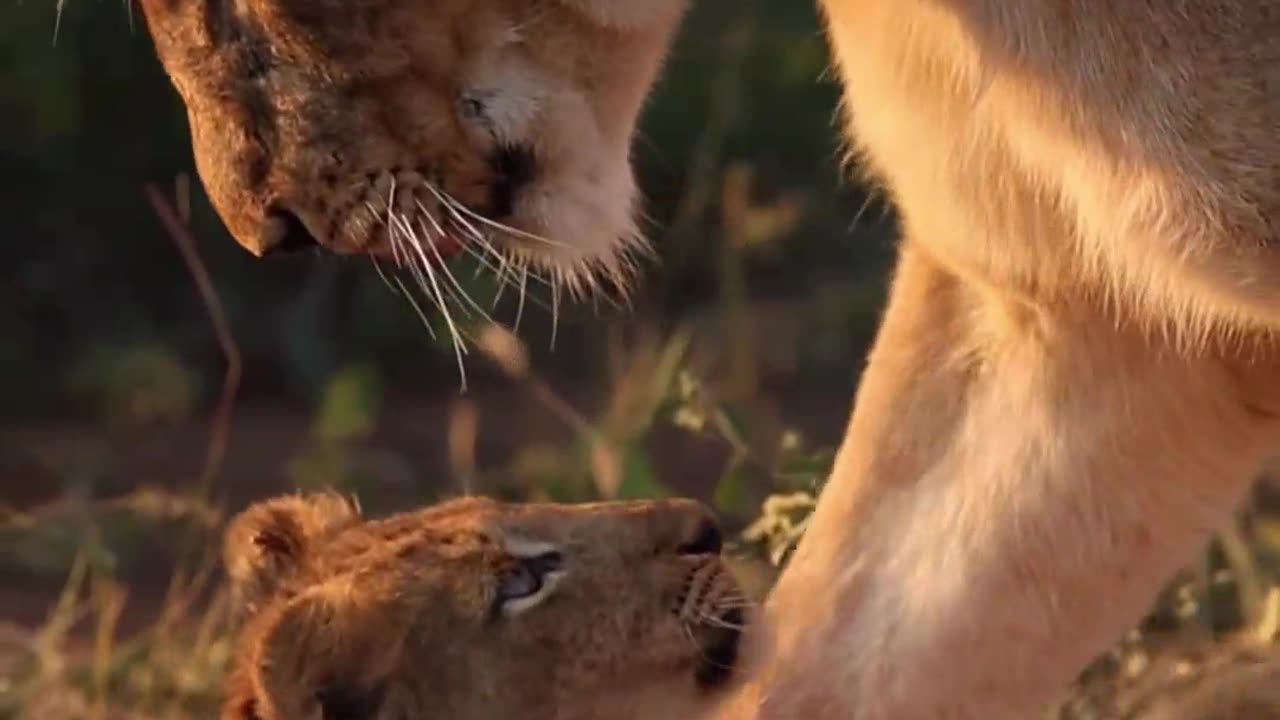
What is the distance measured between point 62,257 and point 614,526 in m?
1.90

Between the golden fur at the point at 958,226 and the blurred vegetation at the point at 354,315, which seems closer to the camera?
the golden fur at the point at 958,226

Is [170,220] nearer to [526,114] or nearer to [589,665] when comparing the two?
[589,665]

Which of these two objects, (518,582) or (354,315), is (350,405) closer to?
(354,315)

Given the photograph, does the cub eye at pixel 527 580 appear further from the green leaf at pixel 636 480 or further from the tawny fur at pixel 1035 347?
the green leaf at pixel 636 480

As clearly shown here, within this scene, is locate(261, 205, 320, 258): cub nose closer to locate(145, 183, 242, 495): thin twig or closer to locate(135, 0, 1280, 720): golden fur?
locate(135, 0, 1280, 720): golden fur

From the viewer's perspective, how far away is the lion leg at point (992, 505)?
53.2 inches

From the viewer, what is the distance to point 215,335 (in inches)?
124

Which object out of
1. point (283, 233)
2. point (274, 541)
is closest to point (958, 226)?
point (283, 233)

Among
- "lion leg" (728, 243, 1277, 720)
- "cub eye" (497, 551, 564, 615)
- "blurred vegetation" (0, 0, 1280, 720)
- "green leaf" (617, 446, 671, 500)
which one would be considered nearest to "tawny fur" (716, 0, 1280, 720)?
"lion leg" (728, 243, 1277, 720)

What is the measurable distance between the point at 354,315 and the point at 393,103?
1.98m

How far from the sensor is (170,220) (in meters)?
2.54

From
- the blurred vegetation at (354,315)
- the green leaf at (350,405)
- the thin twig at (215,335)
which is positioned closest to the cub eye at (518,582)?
the thin twig at (215,335)

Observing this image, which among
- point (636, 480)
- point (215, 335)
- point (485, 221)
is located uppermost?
point (485, 221)

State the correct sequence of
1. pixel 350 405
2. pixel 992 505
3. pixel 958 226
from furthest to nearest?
pixel 350 405 → pixel 992 505 → pixel 958 226
